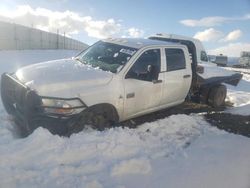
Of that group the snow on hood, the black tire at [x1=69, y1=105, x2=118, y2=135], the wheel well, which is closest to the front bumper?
the black tire at [x1=69, y1=105, x2=118, y2=135]

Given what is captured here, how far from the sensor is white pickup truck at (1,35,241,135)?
16.6 ft

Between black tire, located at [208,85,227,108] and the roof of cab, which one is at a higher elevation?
the roof of cab

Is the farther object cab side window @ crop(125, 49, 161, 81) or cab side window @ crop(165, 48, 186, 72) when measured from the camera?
cab side window @ crop(165, 48, 186, 72)

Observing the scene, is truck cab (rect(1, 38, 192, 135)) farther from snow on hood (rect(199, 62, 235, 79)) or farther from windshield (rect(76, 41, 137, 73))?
snow on hood (rect(199, 62, 235, 79))

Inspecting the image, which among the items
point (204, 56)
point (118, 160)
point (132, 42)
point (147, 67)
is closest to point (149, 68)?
point (147, 67)

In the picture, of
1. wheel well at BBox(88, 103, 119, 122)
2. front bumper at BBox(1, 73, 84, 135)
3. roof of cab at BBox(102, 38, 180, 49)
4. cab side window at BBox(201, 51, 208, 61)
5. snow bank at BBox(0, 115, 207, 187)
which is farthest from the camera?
cab side window at BBox(201, 51, 208, 61)

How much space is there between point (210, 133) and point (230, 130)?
0.68 meters

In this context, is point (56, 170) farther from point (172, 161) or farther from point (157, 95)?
point (157, 95)

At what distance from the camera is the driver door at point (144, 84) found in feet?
19.9

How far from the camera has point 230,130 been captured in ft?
22.3

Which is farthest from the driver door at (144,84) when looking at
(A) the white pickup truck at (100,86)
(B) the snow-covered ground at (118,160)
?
(B) the snow-covered ground at (118,160)

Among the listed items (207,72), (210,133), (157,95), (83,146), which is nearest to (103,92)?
(83,146)

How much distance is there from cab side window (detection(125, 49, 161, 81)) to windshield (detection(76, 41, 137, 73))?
0.68 ft

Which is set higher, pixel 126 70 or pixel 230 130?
pixel 126 70
